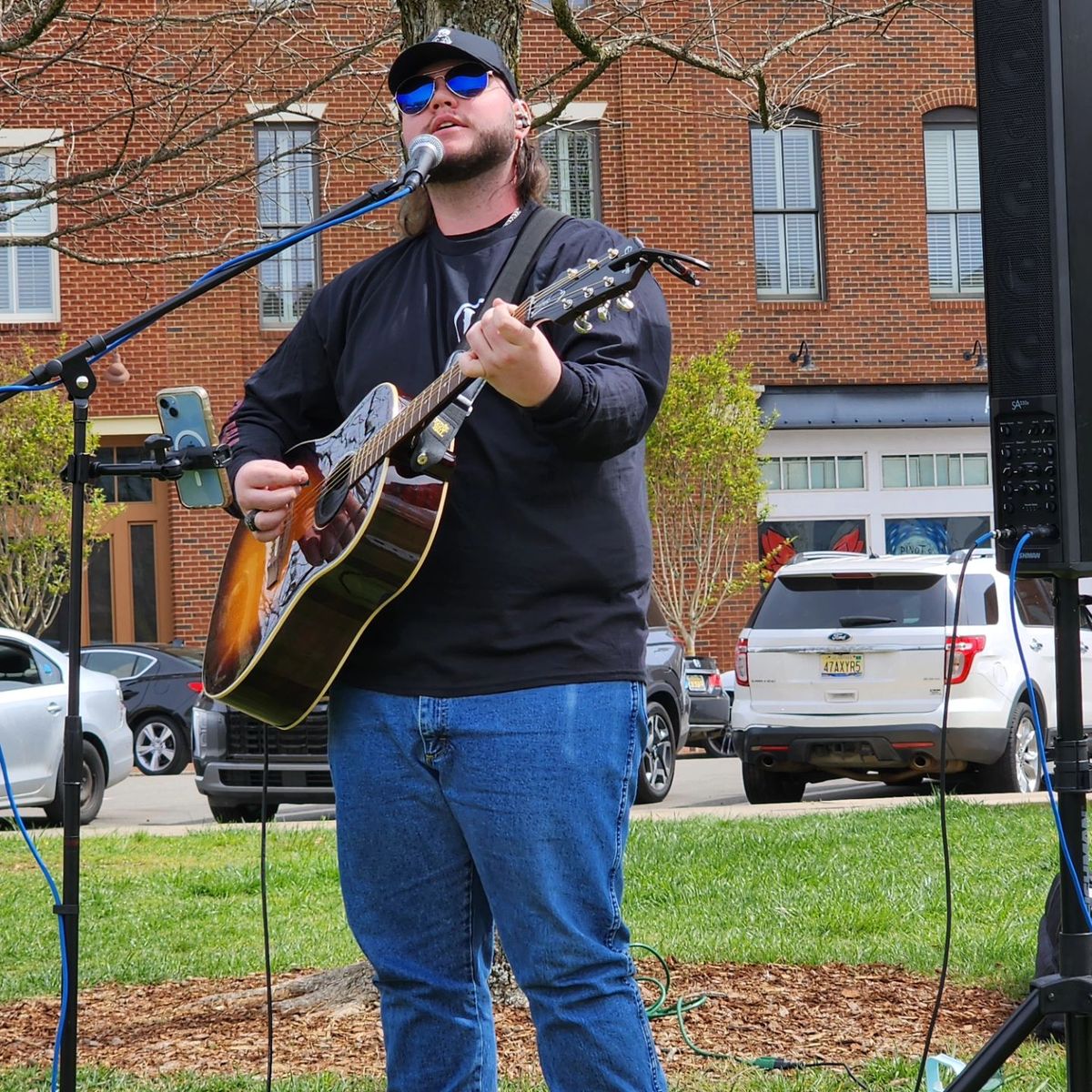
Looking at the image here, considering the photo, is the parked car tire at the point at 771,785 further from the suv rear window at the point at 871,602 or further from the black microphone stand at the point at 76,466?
the black microphone stand at the point at 76,466

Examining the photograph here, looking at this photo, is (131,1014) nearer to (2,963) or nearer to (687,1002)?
(2,963)

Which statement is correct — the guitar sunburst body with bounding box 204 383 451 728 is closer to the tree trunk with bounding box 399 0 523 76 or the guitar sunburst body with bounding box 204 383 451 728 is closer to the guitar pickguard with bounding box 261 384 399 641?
the guitar pickguard with bounding box 261 384 399 641

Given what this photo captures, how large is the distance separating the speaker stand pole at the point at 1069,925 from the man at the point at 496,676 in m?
0.69

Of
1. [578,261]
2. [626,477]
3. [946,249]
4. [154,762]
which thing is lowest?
[154,762]

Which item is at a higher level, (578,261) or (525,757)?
(578,261)

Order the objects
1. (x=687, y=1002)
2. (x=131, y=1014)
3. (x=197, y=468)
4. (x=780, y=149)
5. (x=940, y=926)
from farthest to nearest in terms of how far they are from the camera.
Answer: (x=780, y=149) < (x=940, y=926) < (x=131, y=1014) < (x=687, y=1002) < (x=197, y=468)

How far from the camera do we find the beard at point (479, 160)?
3.05 meters

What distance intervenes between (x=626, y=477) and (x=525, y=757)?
0.54m

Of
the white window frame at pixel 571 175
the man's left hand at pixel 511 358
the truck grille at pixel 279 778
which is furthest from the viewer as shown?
the white window frame at pixel 571 175

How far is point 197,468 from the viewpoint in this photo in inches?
162

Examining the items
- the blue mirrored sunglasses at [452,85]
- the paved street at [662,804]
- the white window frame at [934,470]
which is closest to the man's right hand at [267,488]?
the blue mirrored sunglasses at [452,85]

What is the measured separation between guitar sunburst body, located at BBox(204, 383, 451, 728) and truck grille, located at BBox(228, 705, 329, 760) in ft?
23.7

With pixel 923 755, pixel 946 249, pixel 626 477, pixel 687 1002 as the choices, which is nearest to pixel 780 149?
pixel 946 249

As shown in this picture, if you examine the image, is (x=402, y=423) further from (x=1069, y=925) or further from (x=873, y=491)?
(x=873, y=491)
